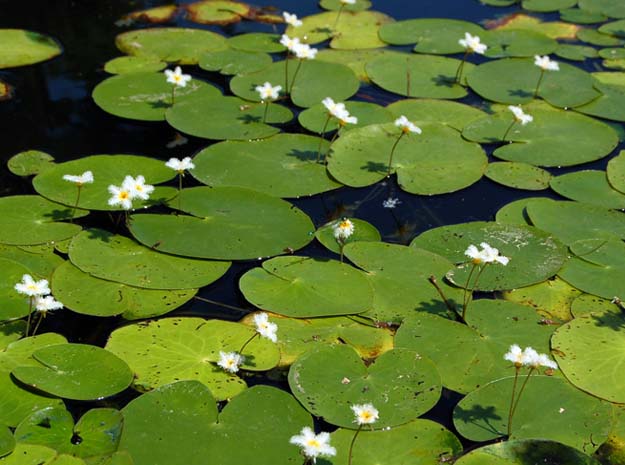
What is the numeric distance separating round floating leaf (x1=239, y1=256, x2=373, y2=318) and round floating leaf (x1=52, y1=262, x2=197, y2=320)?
0.84ft

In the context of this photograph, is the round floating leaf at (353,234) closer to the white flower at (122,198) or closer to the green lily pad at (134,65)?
the white flower at (122,198)

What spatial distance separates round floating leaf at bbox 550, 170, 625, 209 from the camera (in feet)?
12.2

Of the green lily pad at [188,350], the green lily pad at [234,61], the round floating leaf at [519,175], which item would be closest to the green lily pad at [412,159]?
the round floating leaf at [519,175]

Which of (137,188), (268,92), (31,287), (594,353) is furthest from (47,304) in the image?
(594,353)

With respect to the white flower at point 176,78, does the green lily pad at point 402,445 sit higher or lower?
lower

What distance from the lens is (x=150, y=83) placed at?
4.54 m

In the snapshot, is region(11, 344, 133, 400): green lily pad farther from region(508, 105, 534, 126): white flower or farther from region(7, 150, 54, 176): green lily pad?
region(508, 105, 534, 126): white flower

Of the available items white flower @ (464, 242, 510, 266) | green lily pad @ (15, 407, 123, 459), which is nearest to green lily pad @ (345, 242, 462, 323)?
white flower @ (464, 242, 510, 266)

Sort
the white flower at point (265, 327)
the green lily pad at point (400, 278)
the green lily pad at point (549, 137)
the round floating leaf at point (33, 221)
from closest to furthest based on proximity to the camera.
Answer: the white flower at point (265, 327) → the green lily pad at point (400, 278) → the round floating leaf at point (33, 221) → the green lily pad at point (549, 137)

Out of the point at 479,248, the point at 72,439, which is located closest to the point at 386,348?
the point at 479,248

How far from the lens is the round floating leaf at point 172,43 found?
16.1 feet

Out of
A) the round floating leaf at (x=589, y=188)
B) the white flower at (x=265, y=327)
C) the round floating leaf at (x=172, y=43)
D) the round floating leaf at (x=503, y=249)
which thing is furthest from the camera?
the round floating leaf at (x=172, y=43)

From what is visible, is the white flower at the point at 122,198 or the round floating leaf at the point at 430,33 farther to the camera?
the round floating leaf at the point at 430,33

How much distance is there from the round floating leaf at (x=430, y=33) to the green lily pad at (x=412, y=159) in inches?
43.1
